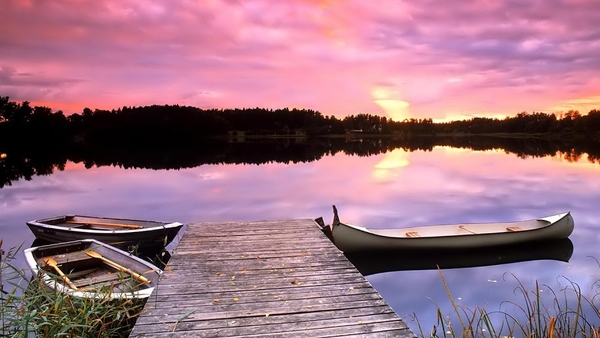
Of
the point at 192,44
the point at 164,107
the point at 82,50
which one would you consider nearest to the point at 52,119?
the point at 164,107

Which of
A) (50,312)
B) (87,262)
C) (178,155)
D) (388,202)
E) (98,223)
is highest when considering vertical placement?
(50,312)

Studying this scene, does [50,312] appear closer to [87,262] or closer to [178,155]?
[87,262]

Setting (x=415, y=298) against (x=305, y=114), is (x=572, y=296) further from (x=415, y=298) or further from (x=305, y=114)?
(x=305, y=114)

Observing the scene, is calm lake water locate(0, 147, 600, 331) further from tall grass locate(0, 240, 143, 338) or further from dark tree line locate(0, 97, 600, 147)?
dark tree line locate(0, 97, 600, 147)

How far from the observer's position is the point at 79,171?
32.6 m

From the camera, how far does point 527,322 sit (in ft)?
16.9

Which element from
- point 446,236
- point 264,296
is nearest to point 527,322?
point 264,296

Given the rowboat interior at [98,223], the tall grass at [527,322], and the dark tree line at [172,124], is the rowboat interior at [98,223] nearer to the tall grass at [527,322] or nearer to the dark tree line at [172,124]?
the tall grass at [527,322]

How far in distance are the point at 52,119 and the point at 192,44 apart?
80.8 meters

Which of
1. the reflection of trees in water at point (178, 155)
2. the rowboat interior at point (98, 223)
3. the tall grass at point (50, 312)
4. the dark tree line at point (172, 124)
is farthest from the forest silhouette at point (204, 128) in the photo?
the tall grass at point (50, 312)

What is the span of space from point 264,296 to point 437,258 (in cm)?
660

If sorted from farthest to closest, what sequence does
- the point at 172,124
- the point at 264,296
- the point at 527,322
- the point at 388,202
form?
1. the point at 172,124
2. the point at 388,202
3. the point at 527,322
4. the point at 264,296

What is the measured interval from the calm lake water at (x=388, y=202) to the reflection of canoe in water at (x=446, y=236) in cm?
55

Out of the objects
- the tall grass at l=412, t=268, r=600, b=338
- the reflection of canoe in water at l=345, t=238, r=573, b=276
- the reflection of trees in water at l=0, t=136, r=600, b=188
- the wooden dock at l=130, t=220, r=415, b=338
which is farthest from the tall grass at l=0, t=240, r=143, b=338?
the reflection of trees in water at l=0, t=136, r=600, b=188
